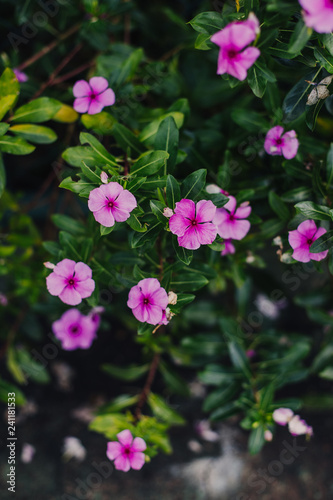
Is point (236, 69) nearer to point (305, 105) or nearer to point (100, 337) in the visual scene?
point (305, 105)

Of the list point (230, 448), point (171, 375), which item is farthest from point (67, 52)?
point (230, 448)

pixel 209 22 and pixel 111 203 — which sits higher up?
pixel 209 22

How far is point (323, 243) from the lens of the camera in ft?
3.96

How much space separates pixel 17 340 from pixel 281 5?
1774 mm

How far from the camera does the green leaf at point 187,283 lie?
4.39 ft

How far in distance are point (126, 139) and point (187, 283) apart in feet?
1.57

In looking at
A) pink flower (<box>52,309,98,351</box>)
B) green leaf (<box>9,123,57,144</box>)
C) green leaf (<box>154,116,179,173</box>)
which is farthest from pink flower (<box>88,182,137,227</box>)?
pink flower (<box>52,309,98,351</box>)

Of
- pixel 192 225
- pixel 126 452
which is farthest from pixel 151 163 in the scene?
pixel 126 452

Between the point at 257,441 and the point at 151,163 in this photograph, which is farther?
the point at 257,441

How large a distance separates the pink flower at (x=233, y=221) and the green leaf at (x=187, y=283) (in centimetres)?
15

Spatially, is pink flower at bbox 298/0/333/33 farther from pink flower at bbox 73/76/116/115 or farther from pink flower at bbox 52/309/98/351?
pink flower at bbox 52/309/98/351

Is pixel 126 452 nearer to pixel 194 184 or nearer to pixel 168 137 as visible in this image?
pixel 194 184

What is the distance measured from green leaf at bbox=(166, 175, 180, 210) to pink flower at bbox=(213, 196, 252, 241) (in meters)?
0.18

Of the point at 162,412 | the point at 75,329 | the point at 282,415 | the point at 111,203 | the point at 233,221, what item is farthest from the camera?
the point at 162,412
